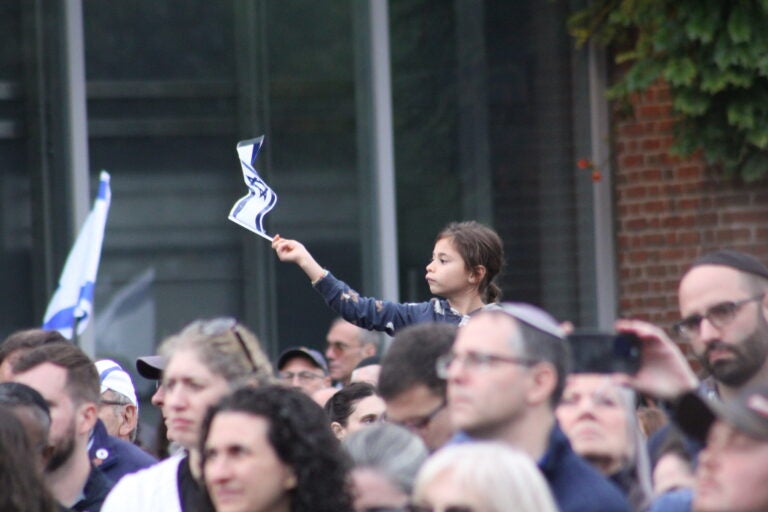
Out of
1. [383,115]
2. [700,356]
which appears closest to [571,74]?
[383,115]

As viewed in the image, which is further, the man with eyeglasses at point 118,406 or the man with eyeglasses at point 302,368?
the man with eyeglasses at point 302,368

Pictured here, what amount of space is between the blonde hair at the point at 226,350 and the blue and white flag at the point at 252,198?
1.45 meters

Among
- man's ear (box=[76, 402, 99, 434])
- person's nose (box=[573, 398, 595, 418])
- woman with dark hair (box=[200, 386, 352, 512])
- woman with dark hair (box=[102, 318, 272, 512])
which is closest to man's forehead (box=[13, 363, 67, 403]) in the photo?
man's ear (box=[76, 402, 99, 434])

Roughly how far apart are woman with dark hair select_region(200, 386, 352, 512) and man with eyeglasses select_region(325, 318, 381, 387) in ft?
15.6

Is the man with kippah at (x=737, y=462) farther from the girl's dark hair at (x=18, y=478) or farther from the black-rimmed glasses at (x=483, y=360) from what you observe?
the girl's dark hair at (x=18, y=478)

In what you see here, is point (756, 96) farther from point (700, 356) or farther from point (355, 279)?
point (700, 356)

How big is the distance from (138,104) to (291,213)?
115cm

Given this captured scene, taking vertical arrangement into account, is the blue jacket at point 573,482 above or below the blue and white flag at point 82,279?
below

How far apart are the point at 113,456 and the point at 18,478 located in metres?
1.66

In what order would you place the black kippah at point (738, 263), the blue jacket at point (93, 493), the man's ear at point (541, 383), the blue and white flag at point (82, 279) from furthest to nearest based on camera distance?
the blue and white flag at point (82, 279), the blue jacket at point (93, 493), the black kippah at point (738, 263), the man's ear at point (541, 383)

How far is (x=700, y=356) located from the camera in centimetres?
477

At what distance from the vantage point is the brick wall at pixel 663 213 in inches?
364

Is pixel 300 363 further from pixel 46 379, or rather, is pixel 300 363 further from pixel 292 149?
pixel 46 379

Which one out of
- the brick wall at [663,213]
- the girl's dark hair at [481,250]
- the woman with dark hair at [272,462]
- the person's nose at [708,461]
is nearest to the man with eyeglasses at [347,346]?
the brick wall at [663,213]
